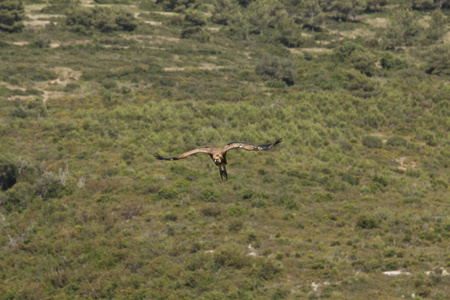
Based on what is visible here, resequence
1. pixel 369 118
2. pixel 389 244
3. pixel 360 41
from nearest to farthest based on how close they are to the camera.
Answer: pixel 389 244 < pixel 369 118 < pixel 360 41

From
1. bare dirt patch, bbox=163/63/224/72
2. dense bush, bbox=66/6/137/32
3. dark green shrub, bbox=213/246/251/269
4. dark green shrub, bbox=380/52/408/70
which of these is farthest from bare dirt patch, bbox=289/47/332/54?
dark green shrub, bbox=213/246/251/269

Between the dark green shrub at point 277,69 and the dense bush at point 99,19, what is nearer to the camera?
A: the dark green shrub at point 277,69

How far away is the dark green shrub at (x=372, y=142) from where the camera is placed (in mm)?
46062

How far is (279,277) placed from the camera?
78.8ft

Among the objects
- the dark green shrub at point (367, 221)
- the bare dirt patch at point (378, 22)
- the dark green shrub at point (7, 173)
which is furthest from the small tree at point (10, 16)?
the bare dirt patch at point (378, 22)

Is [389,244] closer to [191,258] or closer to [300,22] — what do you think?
[191,258]

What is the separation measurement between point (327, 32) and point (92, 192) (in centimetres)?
7038

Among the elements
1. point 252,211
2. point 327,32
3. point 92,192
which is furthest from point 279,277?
point 327,32

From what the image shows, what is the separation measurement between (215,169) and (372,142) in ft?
57.6

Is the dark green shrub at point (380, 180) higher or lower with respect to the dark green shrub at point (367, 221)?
lower

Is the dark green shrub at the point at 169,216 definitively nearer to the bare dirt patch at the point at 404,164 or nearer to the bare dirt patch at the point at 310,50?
the bare dirt patch at the point at 404,164

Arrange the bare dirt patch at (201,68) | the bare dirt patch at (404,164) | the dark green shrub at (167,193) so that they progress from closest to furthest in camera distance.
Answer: the dark green shrub at (167,193) < the bare dirt patch at (404,164) < the bare dirt patch at (201,68)

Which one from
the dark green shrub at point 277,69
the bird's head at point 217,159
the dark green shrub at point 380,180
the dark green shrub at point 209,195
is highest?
the bird's head at point 217,159

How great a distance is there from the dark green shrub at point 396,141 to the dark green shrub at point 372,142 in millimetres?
1065
